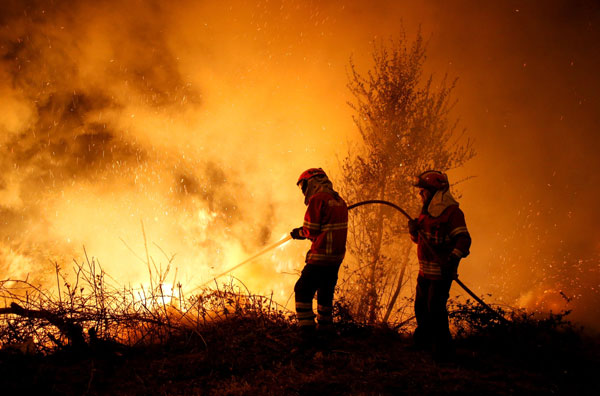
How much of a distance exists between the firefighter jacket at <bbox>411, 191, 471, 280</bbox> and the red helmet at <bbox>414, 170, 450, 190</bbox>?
3.7 inches

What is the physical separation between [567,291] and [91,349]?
21735 millimetres

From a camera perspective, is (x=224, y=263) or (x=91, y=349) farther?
(x=224, y=263)

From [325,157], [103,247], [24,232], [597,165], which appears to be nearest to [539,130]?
[597,165]

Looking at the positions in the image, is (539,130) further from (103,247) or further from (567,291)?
(103,247)

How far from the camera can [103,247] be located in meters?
28.1

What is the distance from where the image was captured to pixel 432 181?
14.7 feet

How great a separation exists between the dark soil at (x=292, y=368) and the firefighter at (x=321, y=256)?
0.35 m

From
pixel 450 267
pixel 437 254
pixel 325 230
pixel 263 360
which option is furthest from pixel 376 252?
pixel 263 360

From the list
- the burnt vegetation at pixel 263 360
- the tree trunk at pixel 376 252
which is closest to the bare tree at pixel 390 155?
the tree trunk at pixel 376 252

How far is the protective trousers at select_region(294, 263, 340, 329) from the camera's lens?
4.22 meters

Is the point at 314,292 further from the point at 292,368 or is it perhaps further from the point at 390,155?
the point at 390,155

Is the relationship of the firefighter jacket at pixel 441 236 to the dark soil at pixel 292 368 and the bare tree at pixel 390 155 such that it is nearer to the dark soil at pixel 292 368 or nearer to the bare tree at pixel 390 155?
the dark soil at pixel 292 368

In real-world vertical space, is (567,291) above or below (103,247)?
below

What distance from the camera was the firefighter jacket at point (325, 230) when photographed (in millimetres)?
4328
